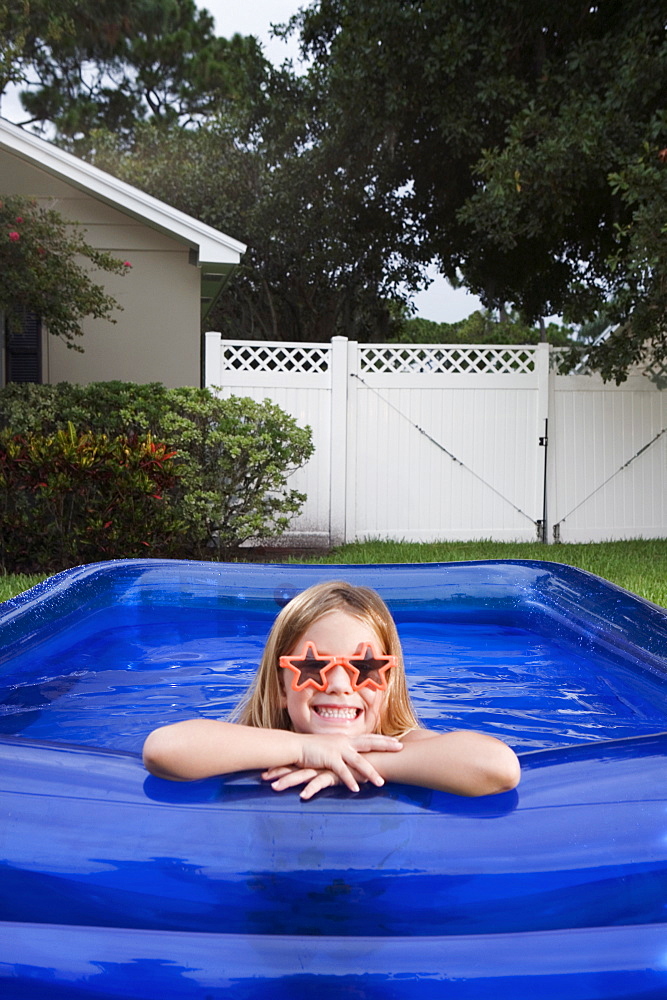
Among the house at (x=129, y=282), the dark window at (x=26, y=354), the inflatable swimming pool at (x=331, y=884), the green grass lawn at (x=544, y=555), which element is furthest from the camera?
the dark window at (x=26, y=354)

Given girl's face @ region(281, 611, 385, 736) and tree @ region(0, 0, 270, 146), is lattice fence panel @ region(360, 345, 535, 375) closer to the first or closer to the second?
girl's face @ region(281, 611, 385, 736)

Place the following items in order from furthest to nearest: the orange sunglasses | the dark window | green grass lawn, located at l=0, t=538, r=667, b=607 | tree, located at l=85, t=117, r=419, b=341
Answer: tree, located at l=85, t=117, r=419, b=341, the dark window, green grass lawn, located at l=0, t=538, r=667, b=607, the orange sunglasses

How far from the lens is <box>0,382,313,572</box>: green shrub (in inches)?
348

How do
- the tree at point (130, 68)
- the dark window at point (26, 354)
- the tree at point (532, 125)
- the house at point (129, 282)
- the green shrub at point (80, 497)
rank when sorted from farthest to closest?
the tree at point (130, 68)
the dark window at point (26, 354)
the house at point (129, 282)
the tree at point (532, 125)
the green shrub at point (80, 497)

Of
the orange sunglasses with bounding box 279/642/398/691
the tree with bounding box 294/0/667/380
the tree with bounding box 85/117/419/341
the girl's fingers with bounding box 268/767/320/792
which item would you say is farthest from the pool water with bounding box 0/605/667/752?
the tree with bounding box 85/117/419/341

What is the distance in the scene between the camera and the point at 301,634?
7.88 feet

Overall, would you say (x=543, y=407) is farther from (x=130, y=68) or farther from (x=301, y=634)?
(x=130, y=68)

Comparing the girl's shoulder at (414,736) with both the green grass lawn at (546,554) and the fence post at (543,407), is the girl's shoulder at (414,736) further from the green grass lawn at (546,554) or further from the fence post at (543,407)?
the fence post at (543,407)

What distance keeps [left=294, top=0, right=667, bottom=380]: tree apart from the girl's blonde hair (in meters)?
7.38

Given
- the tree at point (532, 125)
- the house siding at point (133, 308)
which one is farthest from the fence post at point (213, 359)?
the tree at point (532, 125)

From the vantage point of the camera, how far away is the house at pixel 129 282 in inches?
420

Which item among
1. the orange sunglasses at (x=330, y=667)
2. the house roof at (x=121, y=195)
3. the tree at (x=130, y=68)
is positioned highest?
the tree at (x=130, y=68)

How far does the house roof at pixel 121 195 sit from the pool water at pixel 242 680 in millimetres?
6066

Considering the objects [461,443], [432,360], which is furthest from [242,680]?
[432,360]
